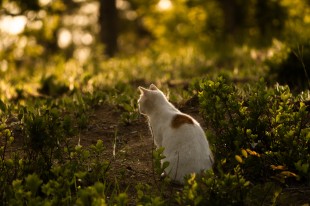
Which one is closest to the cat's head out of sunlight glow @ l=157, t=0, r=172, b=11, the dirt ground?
the dirt ground

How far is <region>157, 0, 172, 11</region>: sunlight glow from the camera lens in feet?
64.4

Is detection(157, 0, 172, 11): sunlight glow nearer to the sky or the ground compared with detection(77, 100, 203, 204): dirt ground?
nearer to the sky

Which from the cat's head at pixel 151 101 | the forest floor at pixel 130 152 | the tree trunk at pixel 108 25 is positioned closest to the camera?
the forest floor at pixel 130 152

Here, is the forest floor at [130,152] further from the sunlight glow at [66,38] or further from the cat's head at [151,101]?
the sunlight glow at [66,38]

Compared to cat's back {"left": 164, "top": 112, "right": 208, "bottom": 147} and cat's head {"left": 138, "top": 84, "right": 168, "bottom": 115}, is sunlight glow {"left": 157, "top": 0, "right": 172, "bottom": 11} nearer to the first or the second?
cat's head {"left": 138, "top": 84, "right": 168, "bottom": 115}

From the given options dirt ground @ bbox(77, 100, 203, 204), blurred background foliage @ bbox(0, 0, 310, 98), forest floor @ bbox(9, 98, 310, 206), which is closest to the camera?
forest floor @ bbox(9, 98, 310, 206)

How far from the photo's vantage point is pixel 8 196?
3.76 meters

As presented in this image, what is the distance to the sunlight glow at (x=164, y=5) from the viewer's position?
19641 millimetres

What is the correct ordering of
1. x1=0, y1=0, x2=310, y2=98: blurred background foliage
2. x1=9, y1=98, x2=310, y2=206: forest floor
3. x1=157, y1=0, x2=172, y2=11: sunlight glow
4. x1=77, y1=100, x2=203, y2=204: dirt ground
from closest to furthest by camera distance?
x1=9, y1=98, x2=310, y2=206: forest floor, x1=77, y1=100, x2=203, y2=204: dirt ground, x1=0, y1=0, x2=310, y2=98: blurred background foliage, x1=157, y1=0, x2=172, y2=11: sunlight glow

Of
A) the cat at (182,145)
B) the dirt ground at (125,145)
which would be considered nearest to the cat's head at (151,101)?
the cat at (182,145)

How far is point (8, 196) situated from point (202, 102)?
1.71m

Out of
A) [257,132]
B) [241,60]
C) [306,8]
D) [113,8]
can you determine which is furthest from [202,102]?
[306,8]

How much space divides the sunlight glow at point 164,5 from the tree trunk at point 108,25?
9.89 ft

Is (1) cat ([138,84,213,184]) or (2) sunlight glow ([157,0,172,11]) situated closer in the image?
(1) cat ([138,84,213,184])
